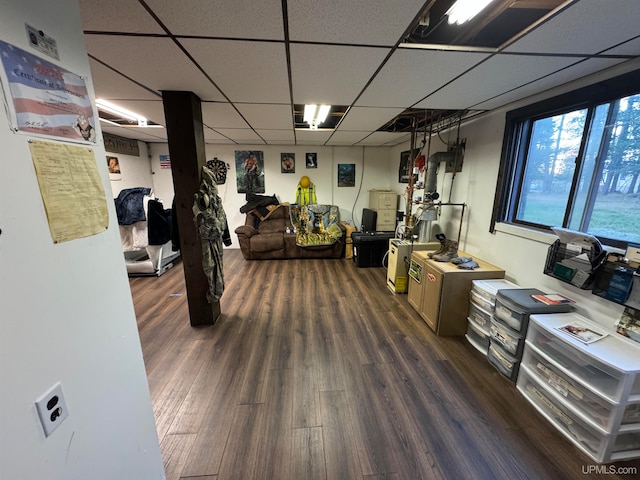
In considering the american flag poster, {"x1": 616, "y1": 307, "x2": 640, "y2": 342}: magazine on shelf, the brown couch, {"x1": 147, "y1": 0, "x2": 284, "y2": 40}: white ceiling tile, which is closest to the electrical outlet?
the american flag poster

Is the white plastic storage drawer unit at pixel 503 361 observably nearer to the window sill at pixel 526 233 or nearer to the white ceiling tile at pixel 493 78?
the window sill at pixel 526 233

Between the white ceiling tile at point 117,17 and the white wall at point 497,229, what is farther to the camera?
→ the white wall at point 497,229

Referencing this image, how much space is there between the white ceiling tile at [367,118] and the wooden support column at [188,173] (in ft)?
5.15

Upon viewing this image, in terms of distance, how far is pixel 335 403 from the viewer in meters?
1.71

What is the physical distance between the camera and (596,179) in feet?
5.76

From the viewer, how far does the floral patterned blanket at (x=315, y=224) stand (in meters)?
4.75

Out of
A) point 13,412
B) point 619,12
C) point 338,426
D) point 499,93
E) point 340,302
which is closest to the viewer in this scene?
point 13,412

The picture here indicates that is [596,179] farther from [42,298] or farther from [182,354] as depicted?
[182,354]

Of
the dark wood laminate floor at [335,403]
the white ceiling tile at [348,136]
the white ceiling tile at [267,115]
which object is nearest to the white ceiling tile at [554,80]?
the white ceiling tile at [348,136]

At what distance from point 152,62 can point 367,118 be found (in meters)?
2.17

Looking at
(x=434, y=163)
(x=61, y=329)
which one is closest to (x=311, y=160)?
(x=434, y=163)

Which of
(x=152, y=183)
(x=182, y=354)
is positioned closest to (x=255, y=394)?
(x=182, y=354)

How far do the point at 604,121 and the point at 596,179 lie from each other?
394 millimetres

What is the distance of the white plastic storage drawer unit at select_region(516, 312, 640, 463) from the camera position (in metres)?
1.29
